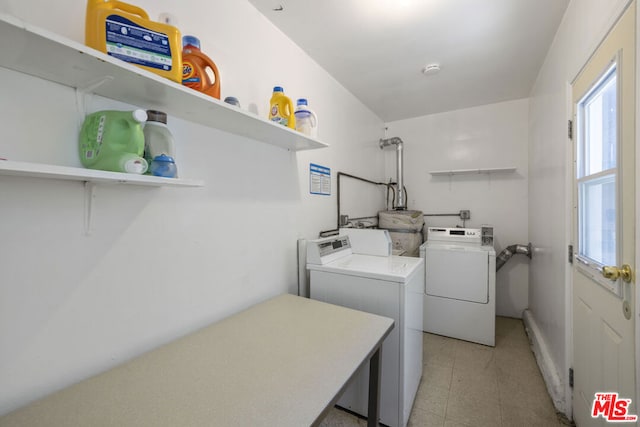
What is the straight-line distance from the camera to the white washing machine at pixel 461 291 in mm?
2518

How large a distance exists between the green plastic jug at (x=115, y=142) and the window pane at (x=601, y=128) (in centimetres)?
191

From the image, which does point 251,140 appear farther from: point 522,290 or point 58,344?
point 522,290

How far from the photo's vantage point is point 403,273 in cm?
151

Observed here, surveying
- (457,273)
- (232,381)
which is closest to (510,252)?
(457,273)

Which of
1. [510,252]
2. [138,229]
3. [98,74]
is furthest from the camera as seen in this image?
[510,252]

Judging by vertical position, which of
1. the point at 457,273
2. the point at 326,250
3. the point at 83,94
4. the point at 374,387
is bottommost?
the point at 374,387

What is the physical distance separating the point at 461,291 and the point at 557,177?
1351mm

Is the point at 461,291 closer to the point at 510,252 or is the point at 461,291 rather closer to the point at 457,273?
the point at 457,273

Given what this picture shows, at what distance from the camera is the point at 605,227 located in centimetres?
122

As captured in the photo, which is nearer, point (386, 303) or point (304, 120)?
point (386, 303)

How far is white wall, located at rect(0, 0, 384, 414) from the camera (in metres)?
0.80

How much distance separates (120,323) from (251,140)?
3.67ft

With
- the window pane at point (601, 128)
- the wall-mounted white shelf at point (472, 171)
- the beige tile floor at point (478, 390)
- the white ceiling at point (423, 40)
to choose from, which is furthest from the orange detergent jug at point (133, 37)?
the wall-mounted white shelf at point (472, 171)

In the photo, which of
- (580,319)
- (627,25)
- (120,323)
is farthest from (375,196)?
(120,323)
